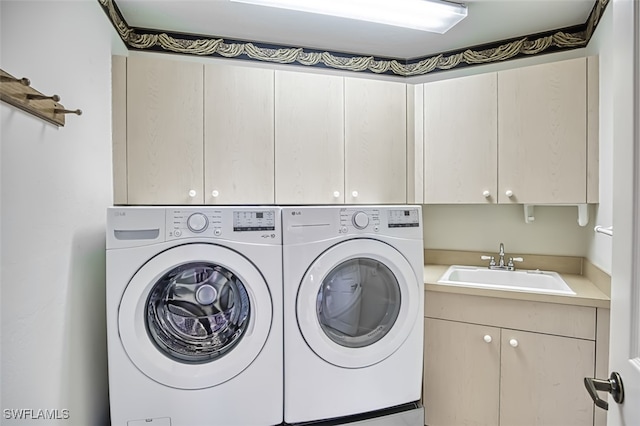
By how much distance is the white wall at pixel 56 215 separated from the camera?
3.20 feet

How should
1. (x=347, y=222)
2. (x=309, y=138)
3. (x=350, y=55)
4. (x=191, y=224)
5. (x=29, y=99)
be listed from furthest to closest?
1. (x=350, y=55)
2. (x=309, y=138)
3. (x=347, y=222)
4. (x=191, y=224)
5. (x=29, y=99)

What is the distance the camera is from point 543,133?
185cm

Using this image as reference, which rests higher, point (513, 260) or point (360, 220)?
point (360, 220)

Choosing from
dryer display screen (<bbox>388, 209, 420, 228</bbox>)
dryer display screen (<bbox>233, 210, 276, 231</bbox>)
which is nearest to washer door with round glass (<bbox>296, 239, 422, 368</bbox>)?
dryer display screen (<bbox>388, 209, 420, 228</bbox>)

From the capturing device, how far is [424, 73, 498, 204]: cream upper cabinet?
198cm

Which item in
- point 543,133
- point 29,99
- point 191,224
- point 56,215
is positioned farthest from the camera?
point 543,133

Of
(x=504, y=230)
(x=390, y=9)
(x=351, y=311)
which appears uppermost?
(x=390, y=9)

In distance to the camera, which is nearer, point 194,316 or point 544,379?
point 194,316

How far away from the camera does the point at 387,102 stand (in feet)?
6.87

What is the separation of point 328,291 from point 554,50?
2026mm

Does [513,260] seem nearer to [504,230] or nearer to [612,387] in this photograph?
[504,230]

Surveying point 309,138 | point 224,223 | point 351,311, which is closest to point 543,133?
point 309,138

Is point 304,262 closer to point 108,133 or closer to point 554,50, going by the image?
point 108,133

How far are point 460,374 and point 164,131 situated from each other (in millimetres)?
2014
